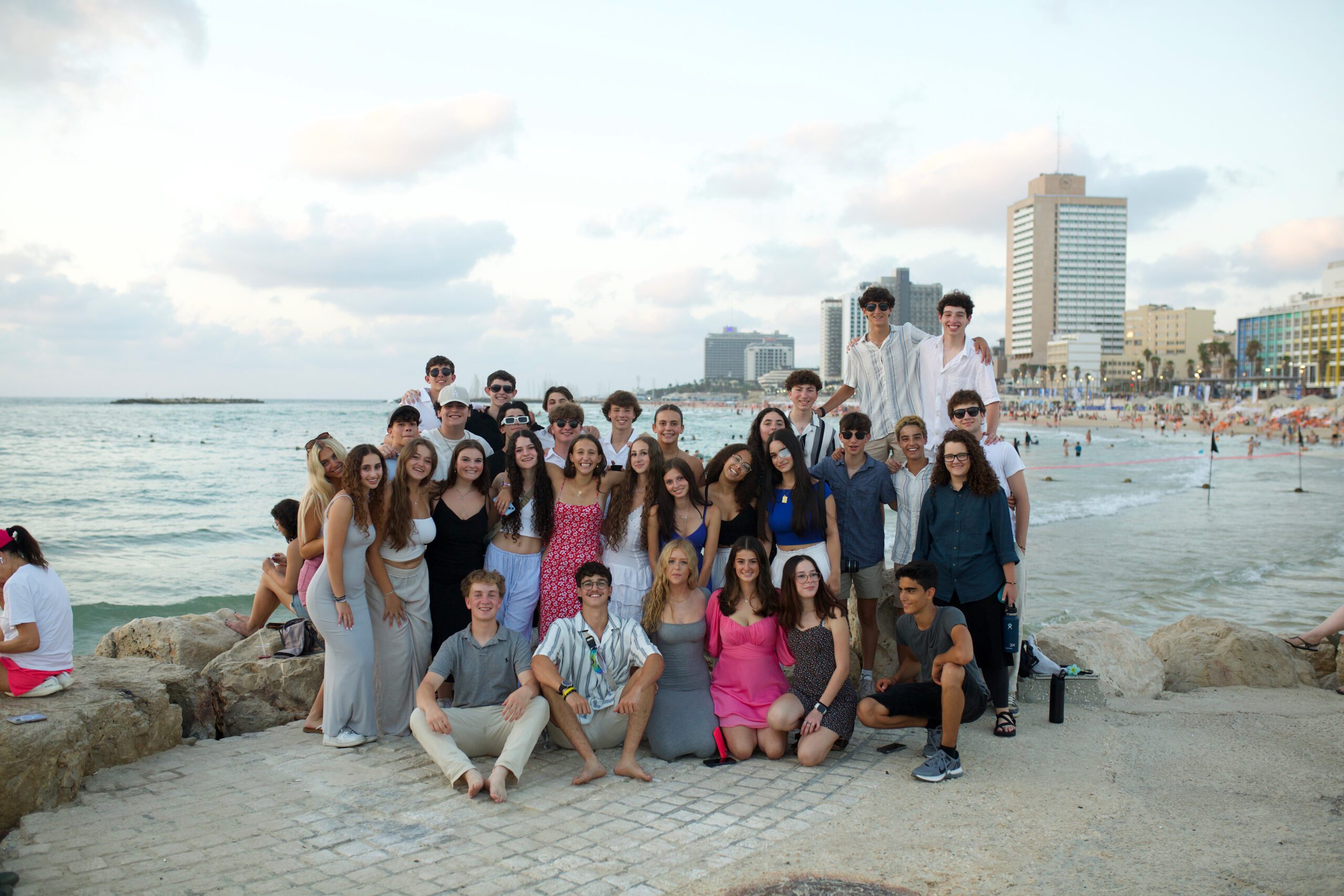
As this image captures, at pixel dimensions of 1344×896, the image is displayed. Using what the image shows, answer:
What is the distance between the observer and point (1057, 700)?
594cm

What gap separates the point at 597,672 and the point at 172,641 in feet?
14.8

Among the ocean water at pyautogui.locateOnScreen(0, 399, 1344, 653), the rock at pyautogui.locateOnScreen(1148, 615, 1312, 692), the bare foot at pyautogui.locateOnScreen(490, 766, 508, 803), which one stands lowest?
the ocean water at pyautogui.locateOnScreen(0, 399, 1344, 653)

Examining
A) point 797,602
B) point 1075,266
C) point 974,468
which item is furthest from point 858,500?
point 1075,266

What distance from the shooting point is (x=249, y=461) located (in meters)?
42.3

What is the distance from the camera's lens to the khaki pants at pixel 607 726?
17.5ft

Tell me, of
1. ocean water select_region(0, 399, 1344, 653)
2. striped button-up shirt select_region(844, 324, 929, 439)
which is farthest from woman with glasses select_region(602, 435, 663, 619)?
ocean water select_region(0, 399, 1344, 653)

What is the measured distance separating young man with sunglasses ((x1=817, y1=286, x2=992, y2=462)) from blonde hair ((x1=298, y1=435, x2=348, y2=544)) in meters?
3.77

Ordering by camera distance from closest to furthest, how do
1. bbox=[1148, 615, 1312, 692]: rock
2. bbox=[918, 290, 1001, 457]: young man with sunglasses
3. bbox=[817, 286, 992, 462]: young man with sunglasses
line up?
bbox=[918, 290, 1001, 457]: young man with sunglasses
bbox=[817, 286, 992, 462]: young man with sunglasses
bbox=[1148, 615, 1312, 692]: rock

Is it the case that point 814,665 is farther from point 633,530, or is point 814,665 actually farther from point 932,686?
point 633,530

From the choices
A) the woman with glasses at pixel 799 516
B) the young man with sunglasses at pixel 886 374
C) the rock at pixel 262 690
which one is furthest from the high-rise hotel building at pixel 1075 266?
the rock at pixel 262 690

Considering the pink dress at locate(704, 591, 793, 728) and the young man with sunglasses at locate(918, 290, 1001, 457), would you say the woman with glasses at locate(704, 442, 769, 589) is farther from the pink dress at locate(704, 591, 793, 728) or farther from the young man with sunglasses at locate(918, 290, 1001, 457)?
the young man with sunglasses at locate(918, 290, 1001, 457)

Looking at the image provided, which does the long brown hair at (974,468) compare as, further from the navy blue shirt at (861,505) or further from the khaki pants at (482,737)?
the khaki pants at (482,737)

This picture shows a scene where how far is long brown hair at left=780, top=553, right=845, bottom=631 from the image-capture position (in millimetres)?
5461

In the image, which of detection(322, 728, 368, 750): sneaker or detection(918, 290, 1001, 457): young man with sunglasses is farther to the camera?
detection(918, 290, 1001, 457): young man with sunglasses
